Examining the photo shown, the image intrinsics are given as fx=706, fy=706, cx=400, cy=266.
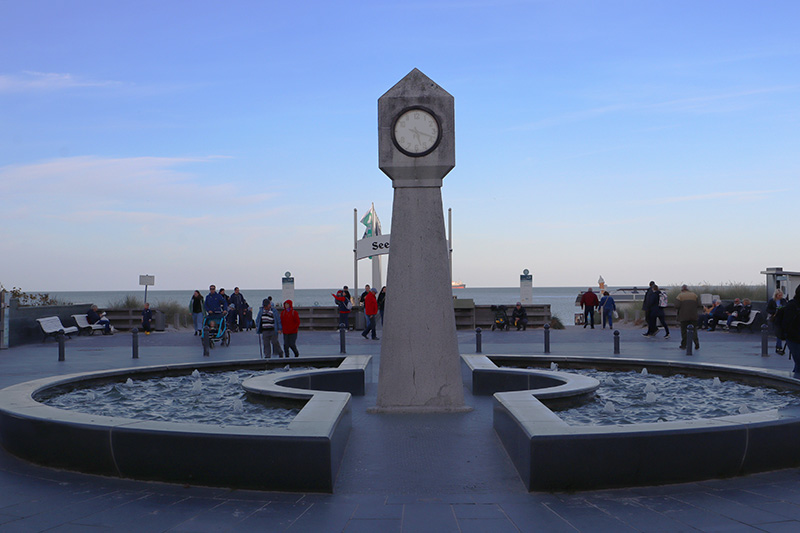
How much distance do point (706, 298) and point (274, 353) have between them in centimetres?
2156

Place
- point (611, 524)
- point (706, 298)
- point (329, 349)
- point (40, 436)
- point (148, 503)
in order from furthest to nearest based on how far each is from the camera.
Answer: point (706, 298) < point (329, 349) < point (40, 436) < point (148, 503) < point (611, 524)

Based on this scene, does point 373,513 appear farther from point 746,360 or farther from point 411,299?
point 746,360

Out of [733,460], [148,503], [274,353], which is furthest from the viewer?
[274,353]

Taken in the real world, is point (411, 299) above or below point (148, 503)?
above

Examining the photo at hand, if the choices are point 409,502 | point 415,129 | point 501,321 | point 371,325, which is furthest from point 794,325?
point 501,321

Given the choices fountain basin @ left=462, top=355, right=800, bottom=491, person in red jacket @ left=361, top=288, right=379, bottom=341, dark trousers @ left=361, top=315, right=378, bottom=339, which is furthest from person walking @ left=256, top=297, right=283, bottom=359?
fountain basin @ left=462, top=355, right=800, bottom=491

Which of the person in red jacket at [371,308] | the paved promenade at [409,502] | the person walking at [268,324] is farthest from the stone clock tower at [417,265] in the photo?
the person in red jacket at [371,308]

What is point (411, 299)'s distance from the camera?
9508mm

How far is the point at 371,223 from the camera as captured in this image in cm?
3906

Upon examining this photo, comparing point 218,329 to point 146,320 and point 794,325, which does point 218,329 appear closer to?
point 146,320

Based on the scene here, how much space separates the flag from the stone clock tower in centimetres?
2866

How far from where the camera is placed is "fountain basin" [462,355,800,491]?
5730 mm

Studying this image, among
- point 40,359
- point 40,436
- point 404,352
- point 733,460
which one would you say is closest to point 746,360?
point 404,352

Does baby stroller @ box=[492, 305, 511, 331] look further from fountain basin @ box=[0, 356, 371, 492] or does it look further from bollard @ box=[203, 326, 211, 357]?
fountain basin @ box=[0, 356, 371, 492]
